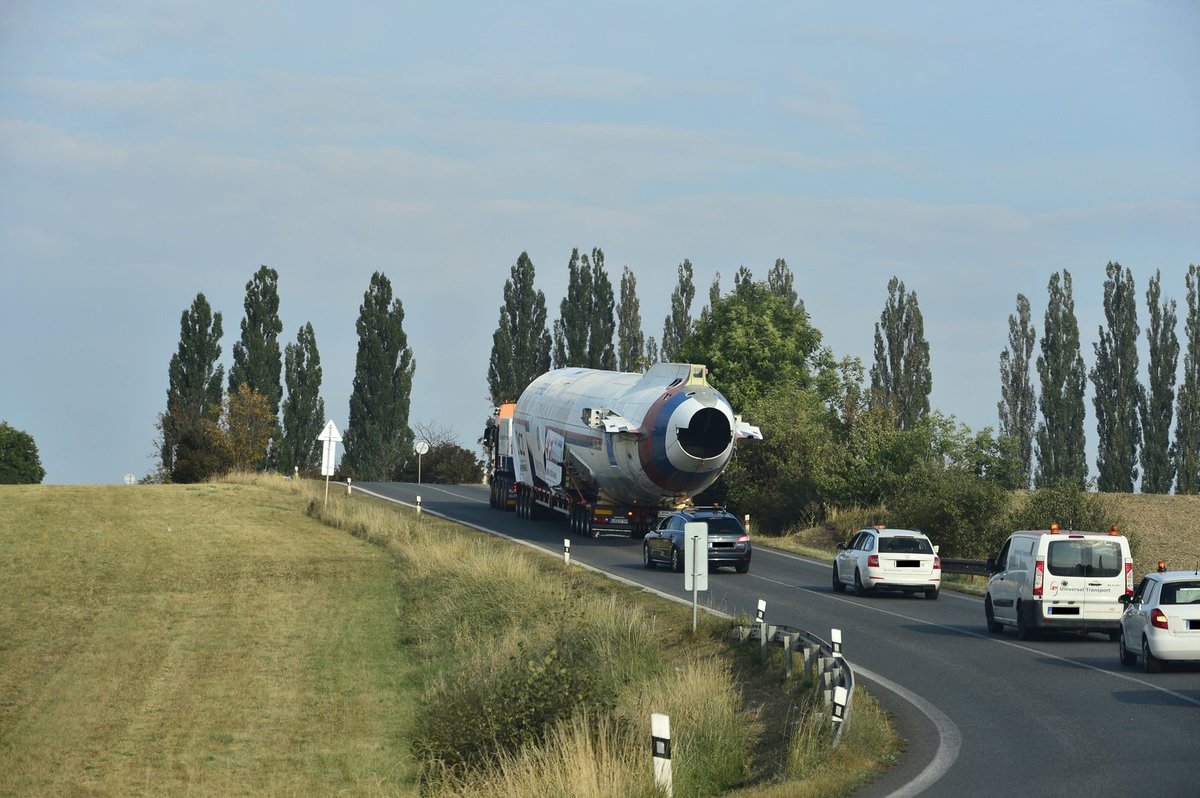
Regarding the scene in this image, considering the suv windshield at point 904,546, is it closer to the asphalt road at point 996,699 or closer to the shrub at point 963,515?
the asphalt road at point 996,699

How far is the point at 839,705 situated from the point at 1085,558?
1107cm

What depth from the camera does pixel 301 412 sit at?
85.9 m

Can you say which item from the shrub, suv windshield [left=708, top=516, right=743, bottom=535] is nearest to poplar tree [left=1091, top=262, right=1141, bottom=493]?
the shrub

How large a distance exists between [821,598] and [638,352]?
62.8 metres

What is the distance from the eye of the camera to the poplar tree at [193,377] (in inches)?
3305

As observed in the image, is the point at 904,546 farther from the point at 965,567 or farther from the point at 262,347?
the point at 262,347

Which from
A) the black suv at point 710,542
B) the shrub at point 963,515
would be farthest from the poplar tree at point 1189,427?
the black suv at point 710,542

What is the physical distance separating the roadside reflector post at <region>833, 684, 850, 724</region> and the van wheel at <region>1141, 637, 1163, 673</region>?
715cm

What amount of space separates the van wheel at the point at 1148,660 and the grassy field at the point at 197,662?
9.86 meters

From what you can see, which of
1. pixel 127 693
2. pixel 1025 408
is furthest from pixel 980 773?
pixel 1025 408

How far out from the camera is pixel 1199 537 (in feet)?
166

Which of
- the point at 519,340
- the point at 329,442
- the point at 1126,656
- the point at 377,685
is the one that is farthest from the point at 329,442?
the point at 519,340

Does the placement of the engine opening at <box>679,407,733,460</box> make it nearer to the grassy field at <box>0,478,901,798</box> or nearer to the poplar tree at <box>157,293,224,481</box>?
the grassy field at <box>0,478,901,798</box>

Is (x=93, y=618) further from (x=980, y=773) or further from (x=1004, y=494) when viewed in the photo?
(x=1004, y=494)
